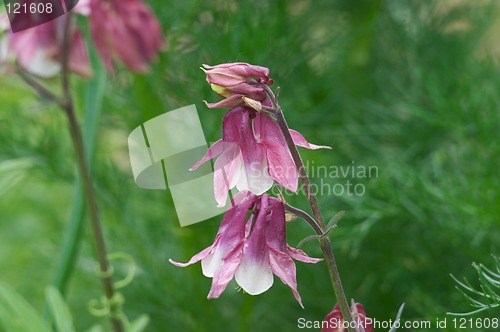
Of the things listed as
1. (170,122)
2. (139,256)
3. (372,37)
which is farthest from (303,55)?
(139,256)

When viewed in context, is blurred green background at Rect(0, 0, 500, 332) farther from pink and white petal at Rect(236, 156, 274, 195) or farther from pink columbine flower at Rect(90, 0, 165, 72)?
pink and white petal at Rect(236, 156, 274, 195)

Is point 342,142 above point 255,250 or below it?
below

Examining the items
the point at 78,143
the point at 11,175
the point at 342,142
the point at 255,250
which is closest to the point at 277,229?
the point at 255,250

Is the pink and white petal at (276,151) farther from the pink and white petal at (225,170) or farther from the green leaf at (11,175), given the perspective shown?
the green leaf at (11,175)

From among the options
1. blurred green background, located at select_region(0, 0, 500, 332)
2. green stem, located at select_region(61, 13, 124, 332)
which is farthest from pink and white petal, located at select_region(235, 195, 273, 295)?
blurred green background, located at select_region(0, 0, 500, 332)

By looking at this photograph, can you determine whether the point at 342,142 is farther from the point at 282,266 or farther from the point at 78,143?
the point at 282,266

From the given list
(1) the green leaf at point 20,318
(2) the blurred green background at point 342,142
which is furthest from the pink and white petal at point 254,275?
(2) the blurred green background at point 342,142
